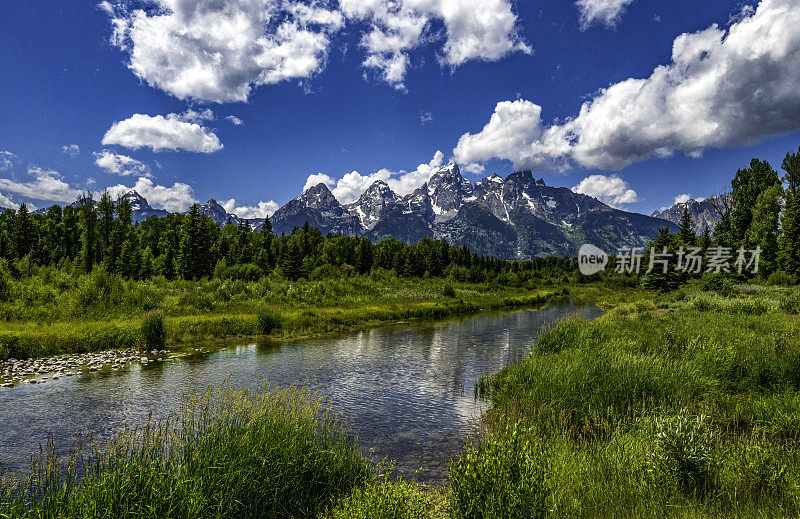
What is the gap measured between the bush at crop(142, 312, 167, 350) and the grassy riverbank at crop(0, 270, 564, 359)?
28.1 inches

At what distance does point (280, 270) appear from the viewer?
8994 centimetres

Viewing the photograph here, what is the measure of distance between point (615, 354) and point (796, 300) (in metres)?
32.5

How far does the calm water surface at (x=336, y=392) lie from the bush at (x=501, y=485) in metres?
4.78

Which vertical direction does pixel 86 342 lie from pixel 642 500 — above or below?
below

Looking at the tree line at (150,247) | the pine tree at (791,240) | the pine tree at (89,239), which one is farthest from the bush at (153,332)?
the pine tree at (791,240)

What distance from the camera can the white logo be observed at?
149875mm

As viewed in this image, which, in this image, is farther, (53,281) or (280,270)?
(280,270)

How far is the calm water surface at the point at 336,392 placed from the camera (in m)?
13.0

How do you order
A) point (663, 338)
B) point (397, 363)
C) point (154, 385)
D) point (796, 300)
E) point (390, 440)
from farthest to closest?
point (796, 300) → point (397, 363) → point (663, 338) → point (154, 385) → point (390, 440)

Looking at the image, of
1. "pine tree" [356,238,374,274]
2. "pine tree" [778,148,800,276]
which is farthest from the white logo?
"pine tree" [778,148,800,276]

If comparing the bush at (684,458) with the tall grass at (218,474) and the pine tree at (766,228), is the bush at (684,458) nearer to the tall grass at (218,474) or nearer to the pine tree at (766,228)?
the tall grass at (218,474)

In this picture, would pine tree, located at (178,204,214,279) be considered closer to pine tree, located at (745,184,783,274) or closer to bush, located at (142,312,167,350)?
bush, located at (142,312,167,350)

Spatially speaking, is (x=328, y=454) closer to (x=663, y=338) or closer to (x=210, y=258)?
(x=663, y=338)

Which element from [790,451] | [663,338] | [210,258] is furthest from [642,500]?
[210,258]
